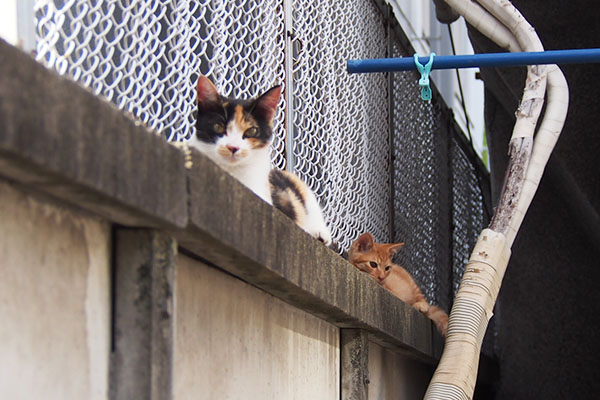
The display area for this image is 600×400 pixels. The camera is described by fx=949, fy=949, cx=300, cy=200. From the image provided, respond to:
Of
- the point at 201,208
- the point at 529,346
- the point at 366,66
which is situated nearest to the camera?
the point at 201,208

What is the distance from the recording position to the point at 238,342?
2.59 metres

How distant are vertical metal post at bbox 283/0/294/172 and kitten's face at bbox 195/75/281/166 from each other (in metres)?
0.67

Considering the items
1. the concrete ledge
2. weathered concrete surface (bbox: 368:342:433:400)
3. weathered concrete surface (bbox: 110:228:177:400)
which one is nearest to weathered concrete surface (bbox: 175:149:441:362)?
the concrete ledge

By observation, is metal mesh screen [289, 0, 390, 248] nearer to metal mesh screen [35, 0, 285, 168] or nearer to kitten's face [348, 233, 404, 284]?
kitten's face [348, 233, 404, 284]

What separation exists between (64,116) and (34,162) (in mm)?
105

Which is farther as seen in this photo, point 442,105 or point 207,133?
point 442,105

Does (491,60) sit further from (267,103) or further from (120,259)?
(120,259)

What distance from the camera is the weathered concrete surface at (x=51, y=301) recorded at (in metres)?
1.56

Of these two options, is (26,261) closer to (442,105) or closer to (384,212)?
(384,212)

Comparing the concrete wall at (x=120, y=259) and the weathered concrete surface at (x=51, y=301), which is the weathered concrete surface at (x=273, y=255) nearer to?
the concrete wall at (x=120, y=259)

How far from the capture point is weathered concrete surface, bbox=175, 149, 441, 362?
6.69 feet

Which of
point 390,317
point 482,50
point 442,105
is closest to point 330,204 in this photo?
point 390,317

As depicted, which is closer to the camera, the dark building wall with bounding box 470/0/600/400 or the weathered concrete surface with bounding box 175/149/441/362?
the weathered concrete surface with bounding box 175/149/441/362

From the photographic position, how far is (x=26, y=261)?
1.61 m
